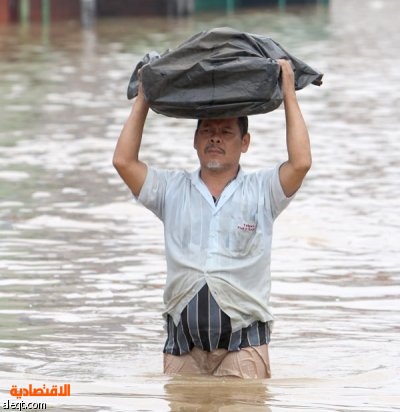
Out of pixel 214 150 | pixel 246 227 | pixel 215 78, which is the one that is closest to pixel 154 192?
pixel 214 150

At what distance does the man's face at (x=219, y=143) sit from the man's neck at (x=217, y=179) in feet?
0.08

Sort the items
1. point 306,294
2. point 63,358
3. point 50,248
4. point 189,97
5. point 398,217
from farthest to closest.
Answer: point 398,217
point 50,248
point 306,294
point 63,358
point 189,97

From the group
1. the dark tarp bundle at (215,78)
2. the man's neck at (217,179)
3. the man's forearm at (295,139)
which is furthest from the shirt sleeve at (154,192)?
the man's forearm at (295,139)

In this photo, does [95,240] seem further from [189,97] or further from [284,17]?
[284,17]

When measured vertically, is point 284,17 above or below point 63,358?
below

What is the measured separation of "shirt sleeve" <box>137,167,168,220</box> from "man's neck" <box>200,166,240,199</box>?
20 centimetres

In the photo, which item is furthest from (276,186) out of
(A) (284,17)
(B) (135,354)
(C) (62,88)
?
(A) (284,17)

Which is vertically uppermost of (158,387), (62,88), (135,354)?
(158,387)

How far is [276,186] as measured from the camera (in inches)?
248

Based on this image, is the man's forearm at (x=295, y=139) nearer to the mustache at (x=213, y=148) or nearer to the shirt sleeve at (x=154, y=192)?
the mustache at (x=213, y=148)

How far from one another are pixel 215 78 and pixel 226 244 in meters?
0.71

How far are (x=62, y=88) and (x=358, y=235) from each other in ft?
34.1

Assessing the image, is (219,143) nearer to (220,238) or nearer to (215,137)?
(215,137)

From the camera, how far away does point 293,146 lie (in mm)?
6281
